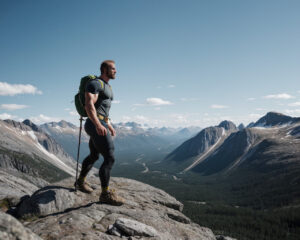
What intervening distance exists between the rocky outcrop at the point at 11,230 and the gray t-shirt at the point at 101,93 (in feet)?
18.7

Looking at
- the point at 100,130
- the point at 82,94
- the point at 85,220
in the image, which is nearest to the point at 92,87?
the point at 82,94

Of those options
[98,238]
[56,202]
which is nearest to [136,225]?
[98,238]

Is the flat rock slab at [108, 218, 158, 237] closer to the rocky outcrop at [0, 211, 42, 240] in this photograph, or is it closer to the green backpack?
the rocky outcrop at [0, 211, 42, 240]

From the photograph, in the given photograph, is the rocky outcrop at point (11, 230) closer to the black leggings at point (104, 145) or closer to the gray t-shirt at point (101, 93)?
the black leggings at point (104, 145)

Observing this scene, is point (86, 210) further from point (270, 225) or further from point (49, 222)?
point (270, 225)

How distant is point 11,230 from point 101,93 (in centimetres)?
650

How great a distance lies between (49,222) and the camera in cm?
861

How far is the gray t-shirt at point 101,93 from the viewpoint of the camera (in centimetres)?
962

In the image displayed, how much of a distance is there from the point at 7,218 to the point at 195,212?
7886 inches

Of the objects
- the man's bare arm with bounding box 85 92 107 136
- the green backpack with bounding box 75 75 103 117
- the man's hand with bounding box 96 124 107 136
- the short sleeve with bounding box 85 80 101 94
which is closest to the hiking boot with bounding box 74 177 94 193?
the green backpack with bounding box 75 75 103 117

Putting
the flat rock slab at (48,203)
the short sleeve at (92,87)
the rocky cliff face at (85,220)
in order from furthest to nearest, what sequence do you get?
1. the flat rock slab at (48,203)
2. the short sleeve at (92,87)
3. the rocky cliff face at (85,220)

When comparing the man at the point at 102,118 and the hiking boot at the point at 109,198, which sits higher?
the man at the point at 102,118

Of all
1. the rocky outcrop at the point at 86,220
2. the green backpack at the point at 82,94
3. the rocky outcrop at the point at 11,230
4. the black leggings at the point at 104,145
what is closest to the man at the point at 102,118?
the black leggings at the point at 104,145

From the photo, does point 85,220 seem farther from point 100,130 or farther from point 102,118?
point 102,118
